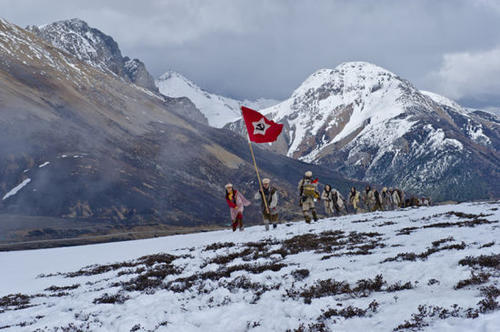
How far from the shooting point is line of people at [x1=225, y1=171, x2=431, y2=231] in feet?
80.6

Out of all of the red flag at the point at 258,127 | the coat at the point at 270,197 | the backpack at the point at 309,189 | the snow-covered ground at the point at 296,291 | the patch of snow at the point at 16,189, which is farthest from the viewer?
the patch of snow at the point at 16,189

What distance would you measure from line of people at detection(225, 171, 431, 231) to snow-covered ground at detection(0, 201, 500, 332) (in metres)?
9.02

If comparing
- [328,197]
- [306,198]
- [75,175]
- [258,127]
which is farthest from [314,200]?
[75,175]

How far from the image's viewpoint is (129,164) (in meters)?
174

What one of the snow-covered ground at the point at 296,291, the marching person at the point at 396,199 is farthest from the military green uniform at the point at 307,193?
the marching person at the point at 396,199

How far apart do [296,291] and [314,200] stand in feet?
57.3

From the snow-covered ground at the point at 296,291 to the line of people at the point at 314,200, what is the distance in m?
9.02

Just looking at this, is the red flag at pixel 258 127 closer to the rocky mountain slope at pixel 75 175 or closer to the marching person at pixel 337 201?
the marching person at pixel 337 201

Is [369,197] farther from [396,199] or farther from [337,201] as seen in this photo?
[337,201]

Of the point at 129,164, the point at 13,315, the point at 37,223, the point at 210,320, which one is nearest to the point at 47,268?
the point at 13,315

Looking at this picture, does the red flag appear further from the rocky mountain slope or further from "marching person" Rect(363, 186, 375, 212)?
the rocky mountain slope

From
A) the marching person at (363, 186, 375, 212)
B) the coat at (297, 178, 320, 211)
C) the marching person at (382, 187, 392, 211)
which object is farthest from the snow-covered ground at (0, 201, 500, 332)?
the marching person at (382, 187, 392, 211)

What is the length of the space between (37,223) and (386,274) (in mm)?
122721

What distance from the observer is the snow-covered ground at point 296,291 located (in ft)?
21.8
